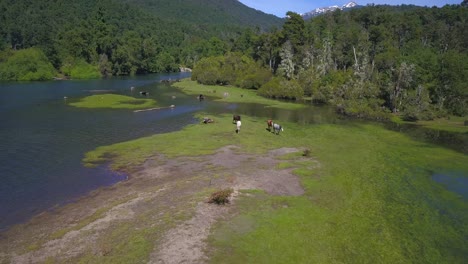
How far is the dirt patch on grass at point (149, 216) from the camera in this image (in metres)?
22.5

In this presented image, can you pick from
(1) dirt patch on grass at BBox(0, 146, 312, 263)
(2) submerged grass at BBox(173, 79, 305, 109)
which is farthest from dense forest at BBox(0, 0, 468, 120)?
(1) dirt patch on grass at BBox(0, 146, 312, 263)

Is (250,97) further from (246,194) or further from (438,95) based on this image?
(246,194)

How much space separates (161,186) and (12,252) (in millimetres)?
13716

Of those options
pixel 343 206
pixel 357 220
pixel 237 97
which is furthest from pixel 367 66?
pixel 357 220

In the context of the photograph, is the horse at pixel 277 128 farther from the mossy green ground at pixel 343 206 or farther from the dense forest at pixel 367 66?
the dense forest at pixel 367 66

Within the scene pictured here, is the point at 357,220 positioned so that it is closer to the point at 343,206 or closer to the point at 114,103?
the point at 343,206

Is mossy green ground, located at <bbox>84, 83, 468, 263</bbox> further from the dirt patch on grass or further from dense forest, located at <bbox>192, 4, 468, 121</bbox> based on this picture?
dense forest, located at <bbox>192, 4, 468, 121</bbox>

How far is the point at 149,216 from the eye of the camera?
2761 centimetres

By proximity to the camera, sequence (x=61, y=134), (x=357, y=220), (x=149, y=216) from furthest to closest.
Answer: (x=61, y=134) → (x=357, y=220) → (x=149, y=216)

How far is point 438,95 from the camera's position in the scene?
85.7 metres

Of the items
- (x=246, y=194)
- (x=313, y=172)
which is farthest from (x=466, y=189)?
(x=246, y=194)

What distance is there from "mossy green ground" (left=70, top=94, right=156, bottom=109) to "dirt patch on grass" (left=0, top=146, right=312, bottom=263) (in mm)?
46516

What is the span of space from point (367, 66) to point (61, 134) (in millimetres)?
87898

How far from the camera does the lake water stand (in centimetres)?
3316
